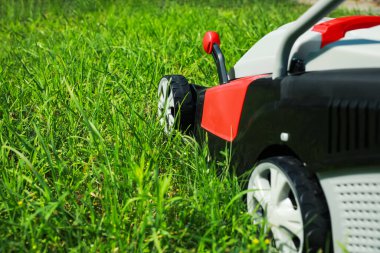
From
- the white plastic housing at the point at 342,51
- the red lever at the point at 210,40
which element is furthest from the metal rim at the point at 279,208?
the red lever at the point at 210,40

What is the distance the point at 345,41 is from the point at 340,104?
316 millimetres

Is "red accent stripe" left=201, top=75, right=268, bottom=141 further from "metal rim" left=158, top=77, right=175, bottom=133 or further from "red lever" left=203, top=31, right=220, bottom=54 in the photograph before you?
"red lever" left=203, top=31, right=220, bottom=54

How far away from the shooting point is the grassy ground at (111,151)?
154 centimetres

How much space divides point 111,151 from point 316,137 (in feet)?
2.77

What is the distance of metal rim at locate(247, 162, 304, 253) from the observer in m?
1.45

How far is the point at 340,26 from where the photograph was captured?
1.67m

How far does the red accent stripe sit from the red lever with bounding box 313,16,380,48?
25 cm

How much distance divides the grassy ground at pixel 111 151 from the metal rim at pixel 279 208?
60 millimetres

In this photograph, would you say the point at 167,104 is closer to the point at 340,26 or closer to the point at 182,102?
the point at 182,102

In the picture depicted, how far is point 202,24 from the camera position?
418cm

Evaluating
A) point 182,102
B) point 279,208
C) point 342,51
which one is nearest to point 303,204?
point 279,208

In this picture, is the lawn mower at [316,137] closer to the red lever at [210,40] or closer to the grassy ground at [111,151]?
the grassy ground at [111,151]

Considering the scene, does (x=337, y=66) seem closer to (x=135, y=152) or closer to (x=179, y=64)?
(x=135, y=152)

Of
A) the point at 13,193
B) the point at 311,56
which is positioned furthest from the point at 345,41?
the point at 13,193
